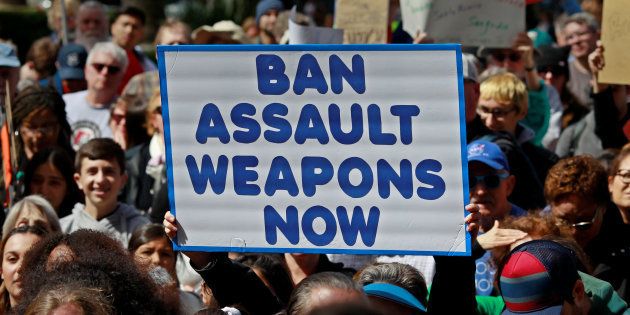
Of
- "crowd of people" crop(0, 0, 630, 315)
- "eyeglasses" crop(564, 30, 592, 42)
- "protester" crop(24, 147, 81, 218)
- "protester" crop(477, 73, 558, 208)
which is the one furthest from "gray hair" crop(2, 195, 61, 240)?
"eyeglasses" crop(564, 30, 592, 42)

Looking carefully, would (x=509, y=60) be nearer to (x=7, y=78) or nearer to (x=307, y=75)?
(x=7, y=78)

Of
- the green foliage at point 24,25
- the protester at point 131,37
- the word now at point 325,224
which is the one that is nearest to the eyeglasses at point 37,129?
the protester at point 131,37

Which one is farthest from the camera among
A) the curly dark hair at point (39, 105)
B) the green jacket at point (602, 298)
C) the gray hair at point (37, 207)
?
the curly dark hair at point (39, 105)

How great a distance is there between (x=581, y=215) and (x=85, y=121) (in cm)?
429

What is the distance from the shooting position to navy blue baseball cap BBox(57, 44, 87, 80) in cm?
1000

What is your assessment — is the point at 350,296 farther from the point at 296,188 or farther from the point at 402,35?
the point at 402,35

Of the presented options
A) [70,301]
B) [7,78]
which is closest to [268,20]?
[7,78]

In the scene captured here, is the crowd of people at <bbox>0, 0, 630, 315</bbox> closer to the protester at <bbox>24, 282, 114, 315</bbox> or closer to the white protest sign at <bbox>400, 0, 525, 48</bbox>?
the protester at <bbox>24, 282, 114, 315</bbox>

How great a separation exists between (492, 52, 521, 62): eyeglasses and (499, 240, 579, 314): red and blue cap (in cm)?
494

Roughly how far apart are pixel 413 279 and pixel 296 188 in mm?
575

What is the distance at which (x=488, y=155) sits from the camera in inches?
239

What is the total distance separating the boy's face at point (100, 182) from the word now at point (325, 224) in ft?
8.83

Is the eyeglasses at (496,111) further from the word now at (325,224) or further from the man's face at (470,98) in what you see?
the word now at (325,224)

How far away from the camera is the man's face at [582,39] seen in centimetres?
963
